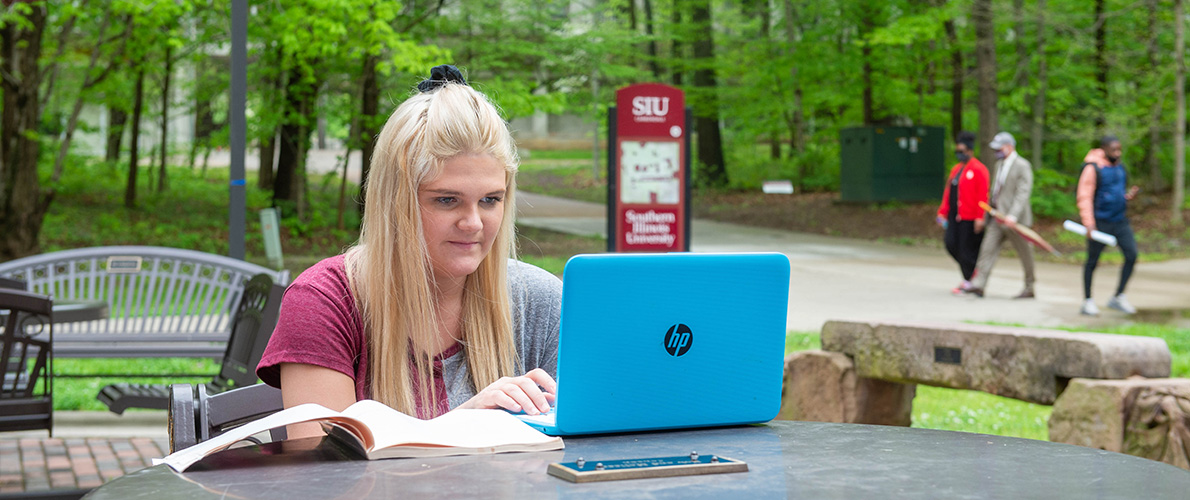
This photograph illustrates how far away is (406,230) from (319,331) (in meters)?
0.26

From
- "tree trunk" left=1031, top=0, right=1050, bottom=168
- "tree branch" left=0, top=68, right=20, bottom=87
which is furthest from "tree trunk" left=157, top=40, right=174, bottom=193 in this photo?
"tree trunk" left=1031, top=0, right=1050, bottom=168

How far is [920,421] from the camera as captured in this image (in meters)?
6.42

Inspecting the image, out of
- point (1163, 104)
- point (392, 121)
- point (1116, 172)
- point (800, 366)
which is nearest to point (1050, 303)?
point (1116, 172)

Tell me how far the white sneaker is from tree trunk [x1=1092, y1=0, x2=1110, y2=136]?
12.4m

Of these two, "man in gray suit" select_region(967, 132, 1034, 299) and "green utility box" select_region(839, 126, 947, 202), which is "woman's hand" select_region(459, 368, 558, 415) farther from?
"green utility box" select_region(839, 126, 947, 202)

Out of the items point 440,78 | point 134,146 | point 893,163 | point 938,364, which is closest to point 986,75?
point 893,163

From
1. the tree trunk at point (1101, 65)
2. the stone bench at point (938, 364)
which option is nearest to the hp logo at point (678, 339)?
the stone bench at point (938, 364)

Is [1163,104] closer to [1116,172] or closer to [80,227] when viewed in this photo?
[1116,172]

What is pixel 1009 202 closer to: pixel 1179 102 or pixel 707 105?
pixel 1179 102

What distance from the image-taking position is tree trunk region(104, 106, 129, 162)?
25.2 meters

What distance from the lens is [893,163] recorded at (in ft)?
82.9

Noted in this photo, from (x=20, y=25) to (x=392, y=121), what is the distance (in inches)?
465

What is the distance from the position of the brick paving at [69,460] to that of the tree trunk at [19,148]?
9.60 metres

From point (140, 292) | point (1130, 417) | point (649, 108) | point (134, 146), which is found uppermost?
point (649, 108)
